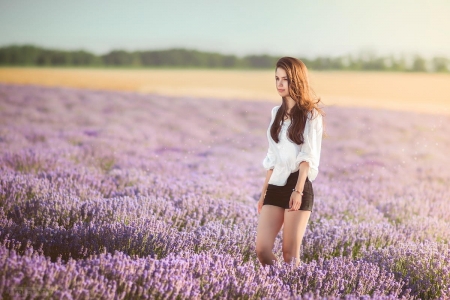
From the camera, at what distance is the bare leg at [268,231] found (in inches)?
117

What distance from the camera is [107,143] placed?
738 centimetres

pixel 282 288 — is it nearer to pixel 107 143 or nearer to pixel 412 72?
pixel 107 143

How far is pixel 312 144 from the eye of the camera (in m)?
2.94

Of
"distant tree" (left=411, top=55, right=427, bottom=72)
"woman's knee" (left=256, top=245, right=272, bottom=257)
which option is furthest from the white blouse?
"distant tree" (left=411, top=55, right=427, bottom=72)

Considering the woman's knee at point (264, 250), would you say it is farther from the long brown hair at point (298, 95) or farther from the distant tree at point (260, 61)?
the distant tree at point (260, 61)

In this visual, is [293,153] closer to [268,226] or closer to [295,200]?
[295,200]

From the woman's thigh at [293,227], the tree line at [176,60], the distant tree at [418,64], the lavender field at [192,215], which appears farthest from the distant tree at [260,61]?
the woman's thigh at [293,227]

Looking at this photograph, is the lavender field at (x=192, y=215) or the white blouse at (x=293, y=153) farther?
the white blouse at (x=293, y=153)

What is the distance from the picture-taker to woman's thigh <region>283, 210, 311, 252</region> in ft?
9.50

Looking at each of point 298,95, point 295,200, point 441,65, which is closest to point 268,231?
point 295,200

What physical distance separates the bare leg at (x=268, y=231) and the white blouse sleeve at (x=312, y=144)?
33 cm

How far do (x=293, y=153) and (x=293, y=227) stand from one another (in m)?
0.47

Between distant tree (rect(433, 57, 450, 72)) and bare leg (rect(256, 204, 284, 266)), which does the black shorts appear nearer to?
bare leg (rect(256, 204, 284, 266))

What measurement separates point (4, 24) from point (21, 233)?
21.8 feet
